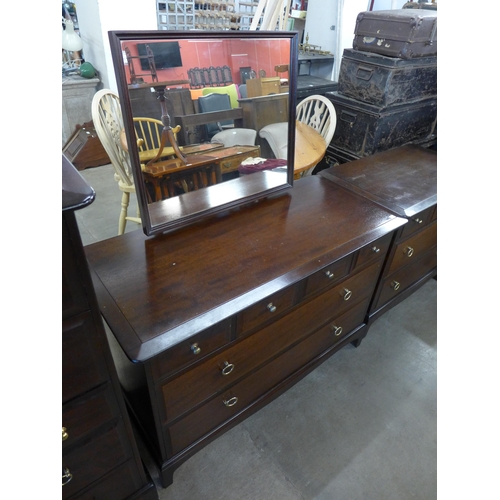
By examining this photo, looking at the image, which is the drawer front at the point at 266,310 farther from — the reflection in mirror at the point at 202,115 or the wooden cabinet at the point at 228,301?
the reflection in mirror at the point at 202,115

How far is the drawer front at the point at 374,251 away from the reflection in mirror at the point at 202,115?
1.35 ft

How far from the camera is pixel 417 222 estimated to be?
1.47 m

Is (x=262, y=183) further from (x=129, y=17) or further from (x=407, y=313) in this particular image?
(x=129, y=17)

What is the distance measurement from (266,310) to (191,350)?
251mm

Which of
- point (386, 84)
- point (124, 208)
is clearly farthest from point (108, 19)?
point (386, 84)

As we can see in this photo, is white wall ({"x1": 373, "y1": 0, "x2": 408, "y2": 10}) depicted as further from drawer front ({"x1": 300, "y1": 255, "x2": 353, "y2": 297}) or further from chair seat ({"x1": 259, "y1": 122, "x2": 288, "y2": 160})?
drawer front ({"x1": 300, "y1": 255, "x2": 353, "y2": 297})

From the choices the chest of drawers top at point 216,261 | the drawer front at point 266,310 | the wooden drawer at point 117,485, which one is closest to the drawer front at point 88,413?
the chest of drawers top at point 216,261

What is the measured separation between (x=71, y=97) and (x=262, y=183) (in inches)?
110

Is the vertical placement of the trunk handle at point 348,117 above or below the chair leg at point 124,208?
above

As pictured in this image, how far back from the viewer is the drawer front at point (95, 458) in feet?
2.65
